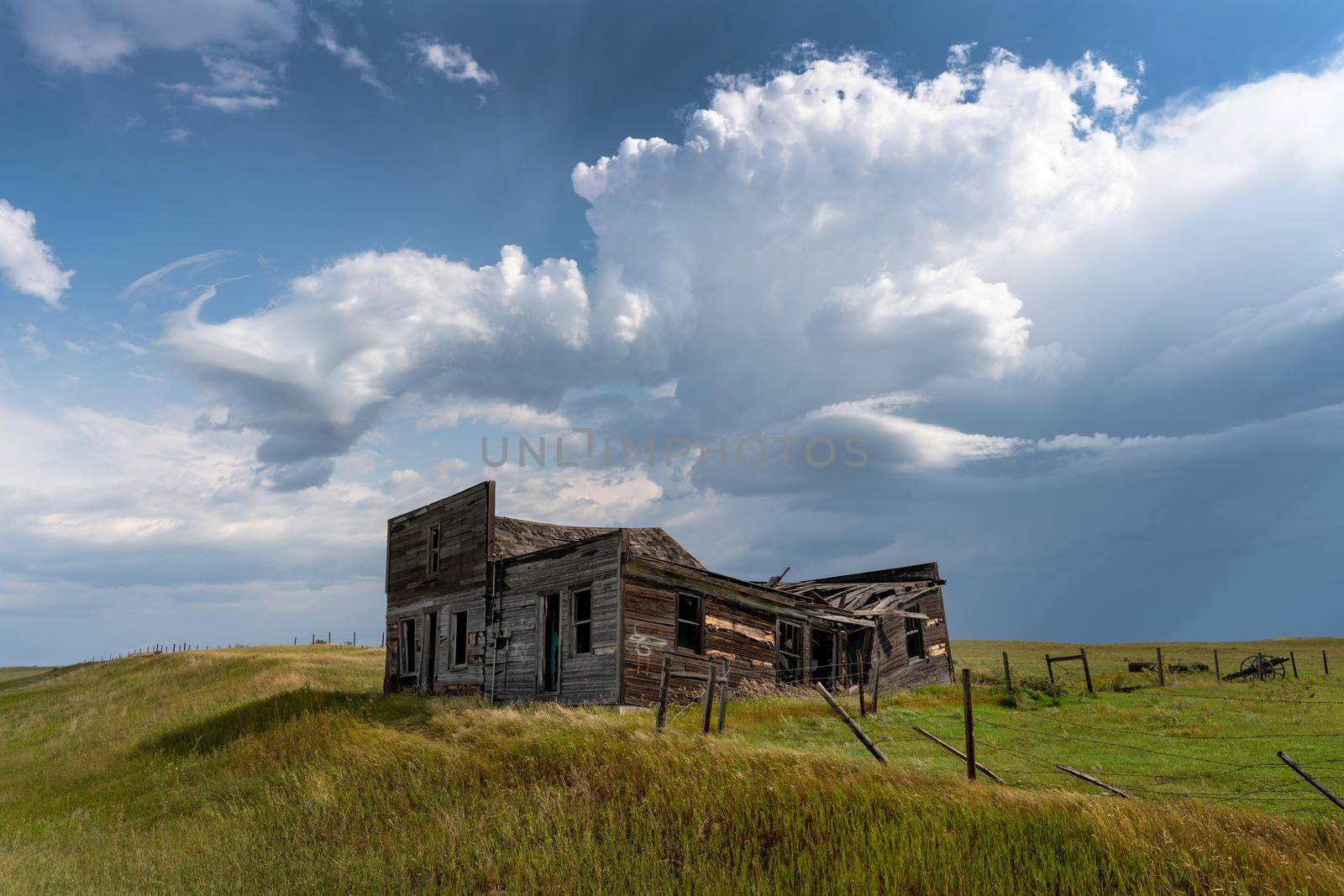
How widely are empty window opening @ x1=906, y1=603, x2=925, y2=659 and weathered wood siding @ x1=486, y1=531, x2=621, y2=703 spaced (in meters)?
15.3

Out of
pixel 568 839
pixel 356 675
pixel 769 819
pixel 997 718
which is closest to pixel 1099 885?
pixel 769 819

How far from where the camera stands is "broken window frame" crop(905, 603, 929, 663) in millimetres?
31502

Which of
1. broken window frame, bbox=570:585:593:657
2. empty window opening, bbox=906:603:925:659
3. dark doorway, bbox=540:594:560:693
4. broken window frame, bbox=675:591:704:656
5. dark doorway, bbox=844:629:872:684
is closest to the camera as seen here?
broken window frame, bbox=570:585:593:657

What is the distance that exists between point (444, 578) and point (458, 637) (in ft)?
6.94

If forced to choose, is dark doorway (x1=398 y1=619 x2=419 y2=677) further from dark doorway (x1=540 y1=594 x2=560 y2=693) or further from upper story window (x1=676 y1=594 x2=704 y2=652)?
upper story window (x1=676 y1=594 x2=704 y2=652)

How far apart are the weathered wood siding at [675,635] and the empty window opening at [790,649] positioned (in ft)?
2.42

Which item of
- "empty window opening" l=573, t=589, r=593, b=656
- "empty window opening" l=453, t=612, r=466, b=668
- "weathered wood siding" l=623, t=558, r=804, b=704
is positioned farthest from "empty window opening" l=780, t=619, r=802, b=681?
"empty window opening" l=453, t=612, r=466, b=668

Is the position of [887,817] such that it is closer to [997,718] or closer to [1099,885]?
[1099,885]

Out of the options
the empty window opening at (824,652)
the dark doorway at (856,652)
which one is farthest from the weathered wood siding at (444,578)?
the dark doorway at (856,652)

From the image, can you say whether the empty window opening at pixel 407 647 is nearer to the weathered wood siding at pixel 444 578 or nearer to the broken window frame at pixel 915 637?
the weathered wood siding at pixel 444 578

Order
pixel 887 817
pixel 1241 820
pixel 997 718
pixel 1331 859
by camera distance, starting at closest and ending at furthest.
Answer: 1. pixel 1331 859
2. pixel 1241 820
3. pixel 887 817
4. pixel 997 718

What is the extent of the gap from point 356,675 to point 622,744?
2703 cm

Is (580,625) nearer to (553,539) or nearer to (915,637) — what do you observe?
(553,539)

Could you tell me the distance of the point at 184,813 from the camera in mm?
16281
